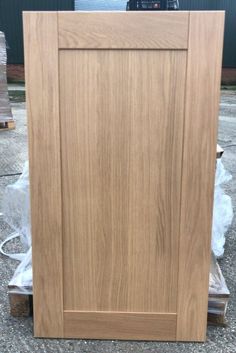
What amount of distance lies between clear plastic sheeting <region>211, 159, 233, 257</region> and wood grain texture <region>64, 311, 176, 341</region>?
904mm

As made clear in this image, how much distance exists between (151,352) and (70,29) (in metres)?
1.43

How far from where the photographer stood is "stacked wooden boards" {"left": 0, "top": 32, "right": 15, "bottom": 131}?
7135 mm

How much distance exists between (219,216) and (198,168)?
123cm

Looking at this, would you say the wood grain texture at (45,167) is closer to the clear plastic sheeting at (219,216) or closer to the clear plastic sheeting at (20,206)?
the clear plastic sheeting at (20,206)

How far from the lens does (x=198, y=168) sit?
206 cm

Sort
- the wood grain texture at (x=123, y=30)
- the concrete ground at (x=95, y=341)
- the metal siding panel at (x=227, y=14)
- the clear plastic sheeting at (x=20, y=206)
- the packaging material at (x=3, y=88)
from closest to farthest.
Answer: the wood grain texture at (x=123, y=30), the concrete ground at (x=95, y=341), the clear plastic sheeting at (x=20, y=206), the packaging material at (x=3, y=88), the metal siding panel at (x=227, y=14)

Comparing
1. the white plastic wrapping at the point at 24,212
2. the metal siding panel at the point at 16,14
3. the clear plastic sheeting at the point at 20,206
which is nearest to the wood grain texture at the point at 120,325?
the white plastic wrapping at the point at 24,212

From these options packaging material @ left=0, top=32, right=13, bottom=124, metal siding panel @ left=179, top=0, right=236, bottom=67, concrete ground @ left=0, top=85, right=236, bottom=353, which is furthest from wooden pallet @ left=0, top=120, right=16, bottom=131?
metal siding panel @ left=179, top=0, right=236, bottom=67

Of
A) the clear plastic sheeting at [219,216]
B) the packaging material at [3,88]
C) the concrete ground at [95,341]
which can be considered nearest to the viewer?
the concrete ground at [95,341]

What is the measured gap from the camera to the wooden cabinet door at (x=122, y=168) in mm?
1958

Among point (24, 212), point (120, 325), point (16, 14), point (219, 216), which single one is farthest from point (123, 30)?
point (16, 14)

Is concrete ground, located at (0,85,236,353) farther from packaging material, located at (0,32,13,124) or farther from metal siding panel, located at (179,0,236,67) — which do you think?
metal siding panel, located at (179,0,236,67)

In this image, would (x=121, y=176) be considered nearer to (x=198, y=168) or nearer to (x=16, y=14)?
(x=198, y=168)

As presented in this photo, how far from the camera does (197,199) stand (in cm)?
210
